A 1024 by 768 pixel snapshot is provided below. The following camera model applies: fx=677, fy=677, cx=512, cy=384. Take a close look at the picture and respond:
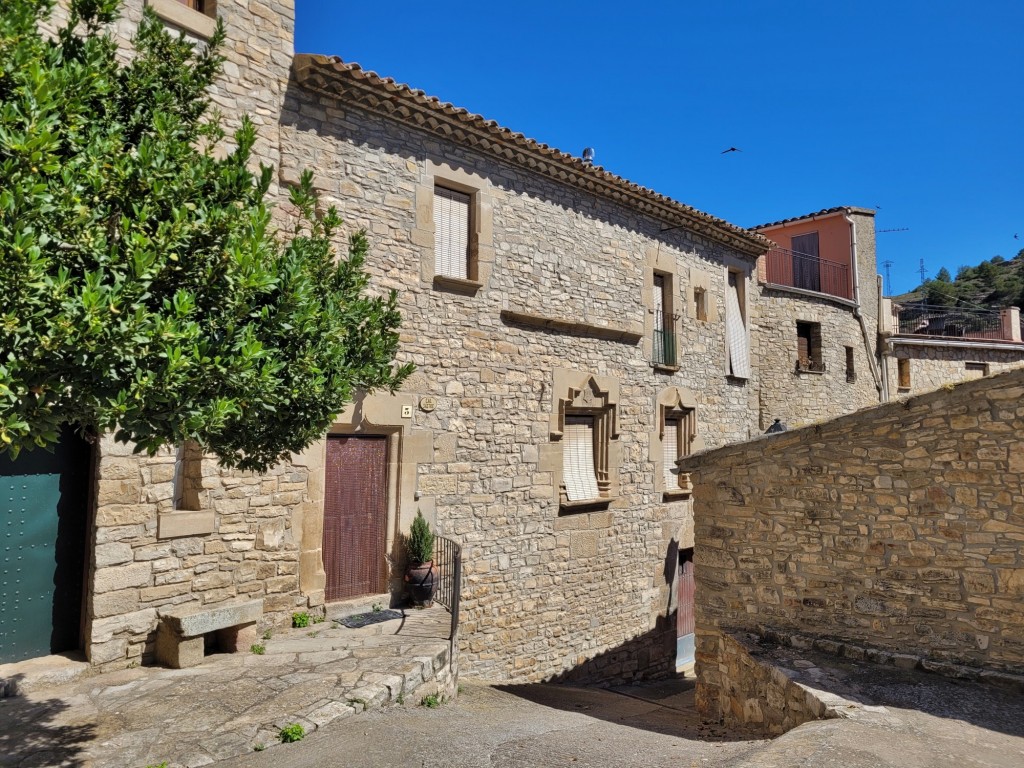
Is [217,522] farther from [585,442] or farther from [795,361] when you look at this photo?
[795,361]

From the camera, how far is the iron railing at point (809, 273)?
17.2 m

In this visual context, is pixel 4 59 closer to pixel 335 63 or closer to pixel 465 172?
pixel 335 63

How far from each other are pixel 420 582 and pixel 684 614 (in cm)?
645

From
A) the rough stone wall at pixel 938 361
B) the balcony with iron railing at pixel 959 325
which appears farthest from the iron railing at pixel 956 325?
the rough stone wall at pixel 938 361

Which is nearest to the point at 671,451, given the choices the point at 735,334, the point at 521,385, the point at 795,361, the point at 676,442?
the point at 676,442

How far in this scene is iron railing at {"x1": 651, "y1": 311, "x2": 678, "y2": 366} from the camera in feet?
40.4

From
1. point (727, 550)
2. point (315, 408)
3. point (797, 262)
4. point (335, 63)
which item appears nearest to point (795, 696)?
point (727, 550)

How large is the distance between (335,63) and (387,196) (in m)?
1.59

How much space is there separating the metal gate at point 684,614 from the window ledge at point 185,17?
35.7ft

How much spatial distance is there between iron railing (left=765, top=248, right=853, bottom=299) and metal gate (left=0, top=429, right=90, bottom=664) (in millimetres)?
15488

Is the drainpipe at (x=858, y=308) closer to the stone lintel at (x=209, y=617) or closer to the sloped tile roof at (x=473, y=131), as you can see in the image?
the sloped tile roof at (x=473, y=131)

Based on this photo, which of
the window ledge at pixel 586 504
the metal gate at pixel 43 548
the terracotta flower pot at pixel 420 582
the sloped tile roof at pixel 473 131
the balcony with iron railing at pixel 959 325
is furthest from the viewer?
the balcony with iron railing at pixel 959 325

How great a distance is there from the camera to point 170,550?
6422 millimetres

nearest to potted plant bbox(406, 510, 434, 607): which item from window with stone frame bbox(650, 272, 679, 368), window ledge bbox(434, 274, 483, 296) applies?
window ledge bbox(434, 274, 483, 296)
